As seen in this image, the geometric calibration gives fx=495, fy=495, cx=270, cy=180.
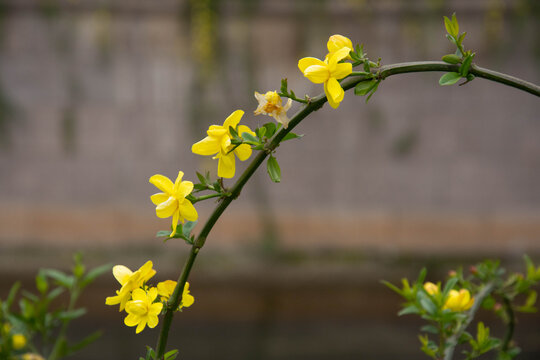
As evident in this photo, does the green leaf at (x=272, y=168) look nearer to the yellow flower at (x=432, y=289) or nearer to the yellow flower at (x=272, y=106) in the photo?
the yellow flower at (x=272, y=106)

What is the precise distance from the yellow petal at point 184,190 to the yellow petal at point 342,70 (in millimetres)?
107

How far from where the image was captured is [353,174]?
1.35m

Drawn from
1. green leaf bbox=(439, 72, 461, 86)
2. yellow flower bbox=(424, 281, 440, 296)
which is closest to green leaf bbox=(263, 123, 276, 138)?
green leaf bbox=(439, 72, 461, 86)

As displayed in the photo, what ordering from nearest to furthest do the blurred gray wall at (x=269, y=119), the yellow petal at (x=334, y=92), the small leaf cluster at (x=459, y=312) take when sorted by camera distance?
the yellow petal at (x=334, y=92) → the small leaf cluster at (x=459, y=312) → the blurred gray wall at (x=269, y=119)

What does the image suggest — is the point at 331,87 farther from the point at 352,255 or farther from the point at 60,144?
the point at 60,144

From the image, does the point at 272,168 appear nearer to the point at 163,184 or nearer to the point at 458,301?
the point at 163,184

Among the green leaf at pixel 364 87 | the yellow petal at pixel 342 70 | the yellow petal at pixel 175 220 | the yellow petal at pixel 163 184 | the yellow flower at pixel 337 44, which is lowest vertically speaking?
the yellow petal at pixel 175 220

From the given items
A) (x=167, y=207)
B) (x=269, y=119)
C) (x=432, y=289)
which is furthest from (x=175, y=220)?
(x=269, y=119)

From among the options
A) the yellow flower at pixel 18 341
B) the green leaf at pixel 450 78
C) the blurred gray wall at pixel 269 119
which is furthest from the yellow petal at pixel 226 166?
the blurred gray wall at pixel 269 119

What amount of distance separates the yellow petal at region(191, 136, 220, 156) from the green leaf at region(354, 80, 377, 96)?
0.09m

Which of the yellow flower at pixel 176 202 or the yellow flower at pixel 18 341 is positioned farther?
the yellow flower at pixel 18 341

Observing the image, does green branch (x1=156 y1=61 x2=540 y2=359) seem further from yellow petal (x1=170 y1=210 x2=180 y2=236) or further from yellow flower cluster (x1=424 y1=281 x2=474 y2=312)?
yellow flower cluster (x1=424 y1=281 x2=474 y2=312)

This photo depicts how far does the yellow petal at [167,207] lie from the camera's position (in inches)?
11.4

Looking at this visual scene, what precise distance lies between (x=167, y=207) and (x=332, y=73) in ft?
0.41
